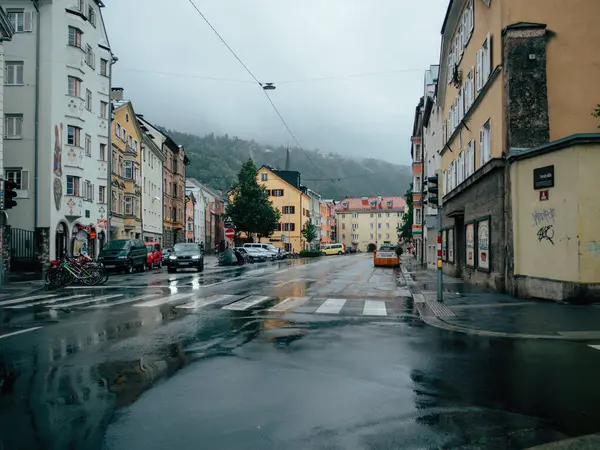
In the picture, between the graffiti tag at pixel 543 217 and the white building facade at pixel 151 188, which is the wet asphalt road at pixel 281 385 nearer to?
the graffiti tag at pixel 543 217

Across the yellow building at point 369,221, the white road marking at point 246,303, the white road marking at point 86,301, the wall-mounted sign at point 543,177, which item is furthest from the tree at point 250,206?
the yellow building at point 369,221

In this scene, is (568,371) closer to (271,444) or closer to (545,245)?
(271,444)

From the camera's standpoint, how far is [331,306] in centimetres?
1384

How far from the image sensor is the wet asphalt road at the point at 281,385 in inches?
176

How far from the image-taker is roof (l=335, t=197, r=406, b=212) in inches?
6059

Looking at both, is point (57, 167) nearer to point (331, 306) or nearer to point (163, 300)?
point (163, 300)

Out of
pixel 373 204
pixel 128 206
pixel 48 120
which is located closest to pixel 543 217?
pixel 48 120

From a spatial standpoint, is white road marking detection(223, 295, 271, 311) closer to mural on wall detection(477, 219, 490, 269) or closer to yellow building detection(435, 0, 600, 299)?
yellow building detection(435, 0, 600, 299)

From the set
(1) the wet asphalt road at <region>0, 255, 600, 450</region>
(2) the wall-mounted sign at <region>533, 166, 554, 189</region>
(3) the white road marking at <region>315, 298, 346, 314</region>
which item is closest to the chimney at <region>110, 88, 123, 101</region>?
(3) the white road marking at <region>315, 298, 346, 314</region>

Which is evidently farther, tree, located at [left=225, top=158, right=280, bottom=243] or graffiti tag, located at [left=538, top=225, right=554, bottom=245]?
tree, located at [left=225, top=158, right=280, bottom=243]

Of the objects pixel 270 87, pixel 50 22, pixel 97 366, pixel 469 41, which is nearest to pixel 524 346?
pixel 97 366

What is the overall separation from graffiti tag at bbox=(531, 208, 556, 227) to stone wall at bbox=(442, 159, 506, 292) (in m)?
1.46

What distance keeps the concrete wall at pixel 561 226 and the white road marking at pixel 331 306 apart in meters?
5.19

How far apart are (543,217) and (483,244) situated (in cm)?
461
